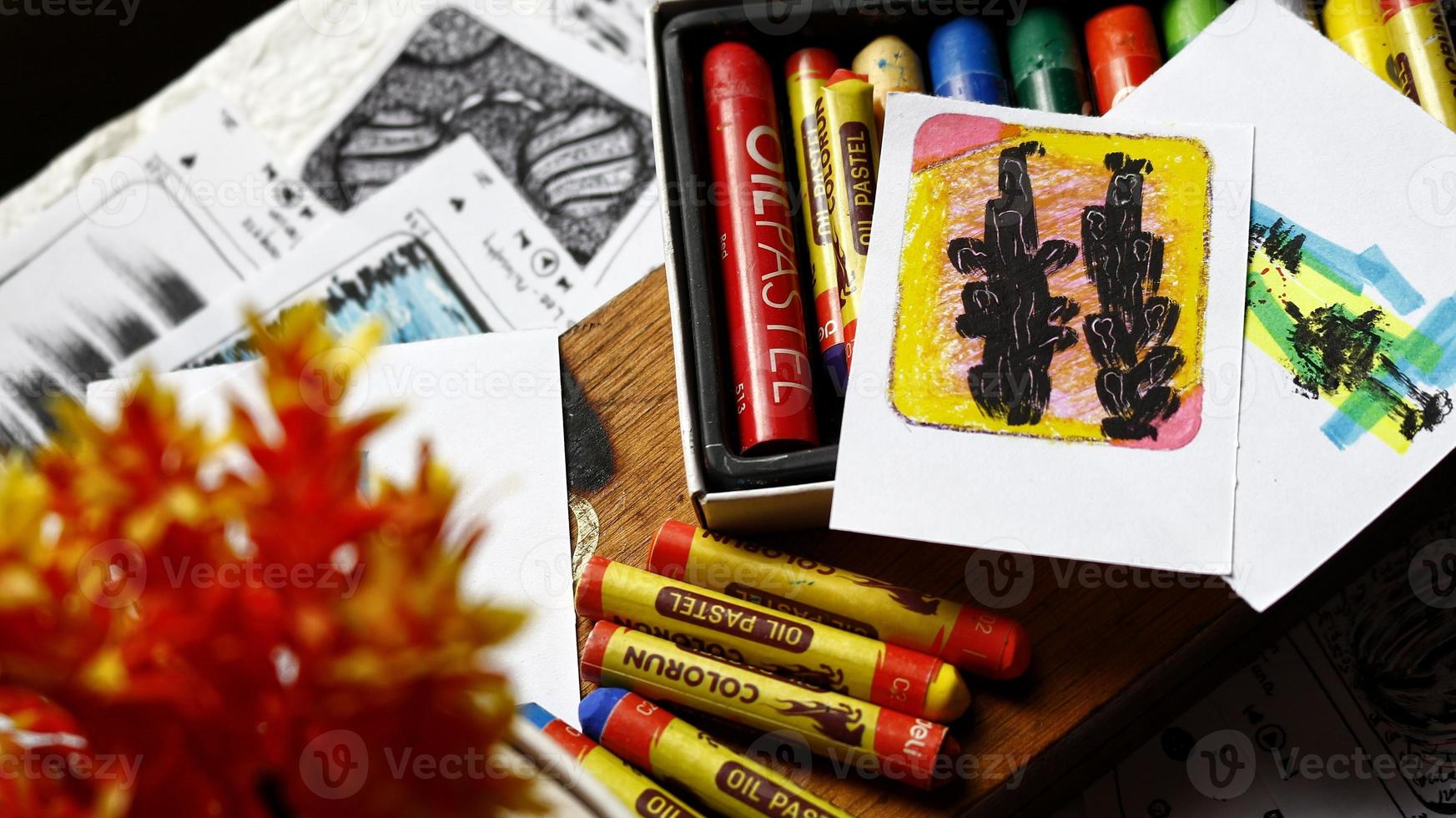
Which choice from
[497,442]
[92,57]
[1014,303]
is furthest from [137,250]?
[1014,303]

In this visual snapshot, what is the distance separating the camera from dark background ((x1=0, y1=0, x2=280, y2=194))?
0.82 meters

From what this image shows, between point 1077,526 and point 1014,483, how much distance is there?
0.10 ft

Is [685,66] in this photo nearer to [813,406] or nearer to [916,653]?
[813,406]

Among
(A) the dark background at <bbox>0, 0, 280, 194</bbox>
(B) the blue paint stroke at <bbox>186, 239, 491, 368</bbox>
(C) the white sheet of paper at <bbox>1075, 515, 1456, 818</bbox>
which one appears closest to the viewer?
(C) the white sheet of paper at <bbox>1075, 515, 1456, 818</bbox>

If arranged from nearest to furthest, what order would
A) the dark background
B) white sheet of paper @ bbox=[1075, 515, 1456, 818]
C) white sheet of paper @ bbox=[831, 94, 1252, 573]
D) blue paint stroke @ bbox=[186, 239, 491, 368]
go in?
1. white sheet of paper @ bbox=[831, 94, 1252, 573]
2. white sheet of paper @ bbox=[1075, 515, 1456, 818]
3. blue paint stroke @ bbox=[186, 239, 491, 368]
4. the dark background

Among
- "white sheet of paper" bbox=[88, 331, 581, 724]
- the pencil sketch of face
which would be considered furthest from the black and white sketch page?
"white sheet of paper" bbox=[88, 331, 581, 724]

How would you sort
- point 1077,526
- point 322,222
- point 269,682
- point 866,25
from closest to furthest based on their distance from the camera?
point 269,682
point 1077,526
point 866,25
point 322,222

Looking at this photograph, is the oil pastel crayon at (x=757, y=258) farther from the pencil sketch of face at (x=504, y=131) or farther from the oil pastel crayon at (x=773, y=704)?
the pencil sketch of face at (x=504, y=131)

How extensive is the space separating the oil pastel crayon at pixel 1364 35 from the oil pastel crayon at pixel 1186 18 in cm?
6

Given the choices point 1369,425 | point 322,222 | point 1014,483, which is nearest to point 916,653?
point 1014,483

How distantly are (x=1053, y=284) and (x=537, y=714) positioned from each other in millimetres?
308

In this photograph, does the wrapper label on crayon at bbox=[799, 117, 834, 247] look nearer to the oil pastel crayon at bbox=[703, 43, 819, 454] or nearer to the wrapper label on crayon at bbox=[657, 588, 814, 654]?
the oil pastel crayon at bbox=[703, 43, 819, 454]

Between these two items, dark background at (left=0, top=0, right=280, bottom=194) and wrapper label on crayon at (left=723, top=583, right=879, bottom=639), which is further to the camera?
dark background at (left=0, top=0, right=280, bottom=194)

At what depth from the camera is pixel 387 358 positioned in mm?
594
